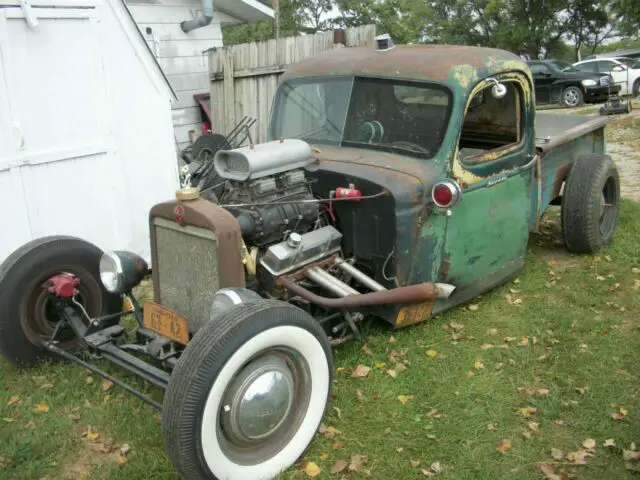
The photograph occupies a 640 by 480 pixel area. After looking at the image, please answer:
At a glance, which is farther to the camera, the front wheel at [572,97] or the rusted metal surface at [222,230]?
the front wheel at [572,97]

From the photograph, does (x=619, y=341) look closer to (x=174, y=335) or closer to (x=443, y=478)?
(x=443, y=478)

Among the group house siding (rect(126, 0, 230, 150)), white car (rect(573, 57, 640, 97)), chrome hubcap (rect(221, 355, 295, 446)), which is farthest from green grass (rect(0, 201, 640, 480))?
white car (rect(573, 57, 640, 97))

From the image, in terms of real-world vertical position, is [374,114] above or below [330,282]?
above

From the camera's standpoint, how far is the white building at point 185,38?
8.96 meters

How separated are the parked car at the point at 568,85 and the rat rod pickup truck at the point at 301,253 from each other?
14.3 meters

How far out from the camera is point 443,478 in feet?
10.2

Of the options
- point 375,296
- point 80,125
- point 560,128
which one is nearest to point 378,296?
point 375,296

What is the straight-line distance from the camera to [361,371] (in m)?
3.99

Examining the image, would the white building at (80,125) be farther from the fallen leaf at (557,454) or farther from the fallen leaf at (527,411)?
the fallen leaf at (557,454)

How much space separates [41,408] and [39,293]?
700 millimetres

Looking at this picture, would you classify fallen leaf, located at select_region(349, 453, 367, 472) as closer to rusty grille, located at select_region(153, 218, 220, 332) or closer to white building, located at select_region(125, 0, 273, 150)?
rusty grille, located at select_region(153, 218, 220, 332)

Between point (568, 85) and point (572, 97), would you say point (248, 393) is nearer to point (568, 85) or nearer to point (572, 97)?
point (572, 97)

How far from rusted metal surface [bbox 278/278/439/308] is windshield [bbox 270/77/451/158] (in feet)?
2.93

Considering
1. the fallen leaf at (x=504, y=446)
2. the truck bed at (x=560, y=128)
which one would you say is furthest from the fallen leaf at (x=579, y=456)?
the truck bed at (x=560, y=128)
